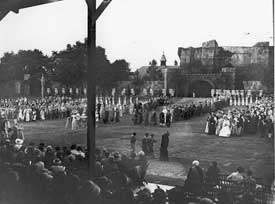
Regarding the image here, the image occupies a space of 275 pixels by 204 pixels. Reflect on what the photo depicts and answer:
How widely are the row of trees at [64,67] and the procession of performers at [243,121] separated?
1744 mm

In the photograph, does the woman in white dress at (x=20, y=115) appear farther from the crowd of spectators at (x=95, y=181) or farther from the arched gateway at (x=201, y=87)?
the arched gateway at (x=201, y=87)

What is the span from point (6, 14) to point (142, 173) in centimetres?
417

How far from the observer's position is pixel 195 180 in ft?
15.5

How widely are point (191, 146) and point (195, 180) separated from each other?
56 centimetres

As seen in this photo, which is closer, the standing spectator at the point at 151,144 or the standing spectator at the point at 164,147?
the standing spectator at the point at 164,147

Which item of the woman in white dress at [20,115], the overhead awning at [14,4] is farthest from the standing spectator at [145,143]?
the woman in white dress at [20,115]

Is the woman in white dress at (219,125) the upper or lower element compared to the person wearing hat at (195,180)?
upper

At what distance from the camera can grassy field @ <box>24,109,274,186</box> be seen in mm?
4336

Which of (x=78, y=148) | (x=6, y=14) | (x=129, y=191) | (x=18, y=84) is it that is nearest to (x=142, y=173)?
(x=129, y=191)

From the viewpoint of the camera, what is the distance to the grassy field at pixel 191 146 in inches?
171

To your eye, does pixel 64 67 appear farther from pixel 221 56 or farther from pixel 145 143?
pixel 221 56

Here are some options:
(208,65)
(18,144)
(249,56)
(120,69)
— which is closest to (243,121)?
(208,65)

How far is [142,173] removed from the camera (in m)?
5.39

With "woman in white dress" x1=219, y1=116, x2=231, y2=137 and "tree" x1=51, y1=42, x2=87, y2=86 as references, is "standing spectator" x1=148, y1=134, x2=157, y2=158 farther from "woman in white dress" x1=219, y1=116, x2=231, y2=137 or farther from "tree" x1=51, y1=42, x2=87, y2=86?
"tree" x1=51, y1=42, x2=87, y2=86
